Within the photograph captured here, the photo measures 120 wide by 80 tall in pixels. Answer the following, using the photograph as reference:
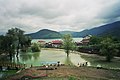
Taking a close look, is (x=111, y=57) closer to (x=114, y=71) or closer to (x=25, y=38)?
(x=114, y=71)

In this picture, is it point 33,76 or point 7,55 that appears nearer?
point 33,76

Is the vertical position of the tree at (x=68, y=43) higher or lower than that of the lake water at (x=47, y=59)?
higher

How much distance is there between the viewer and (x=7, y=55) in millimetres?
83938

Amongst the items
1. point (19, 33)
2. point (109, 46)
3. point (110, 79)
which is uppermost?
point (19, 33)

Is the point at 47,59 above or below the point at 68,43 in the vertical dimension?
below

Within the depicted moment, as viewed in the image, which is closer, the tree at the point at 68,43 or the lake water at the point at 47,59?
the lake water at the point at 47,59

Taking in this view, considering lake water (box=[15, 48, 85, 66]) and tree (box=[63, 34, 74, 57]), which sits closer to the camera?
lake water (box=[15, 48, 85, 66])

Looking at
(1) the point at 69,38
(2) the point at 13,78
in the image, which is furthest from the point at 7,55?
(2) the point at 13,78

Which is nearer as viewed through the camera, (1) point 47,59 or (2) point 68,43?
(1) point 47,59

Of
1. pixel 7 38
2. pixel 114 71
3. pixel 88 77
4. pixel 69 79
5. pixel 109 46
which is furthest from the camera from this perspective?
pixel 7 38

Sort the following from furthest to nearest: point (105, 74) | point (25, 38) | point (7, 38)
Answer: point (25, 38)
point (7, 38)
point (105, 74)

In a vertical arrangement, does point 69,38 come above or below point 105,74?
above

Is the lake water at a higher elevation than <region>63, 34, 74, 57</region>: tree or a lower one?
lower

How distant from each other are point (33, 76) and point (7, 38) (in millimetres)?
45043
